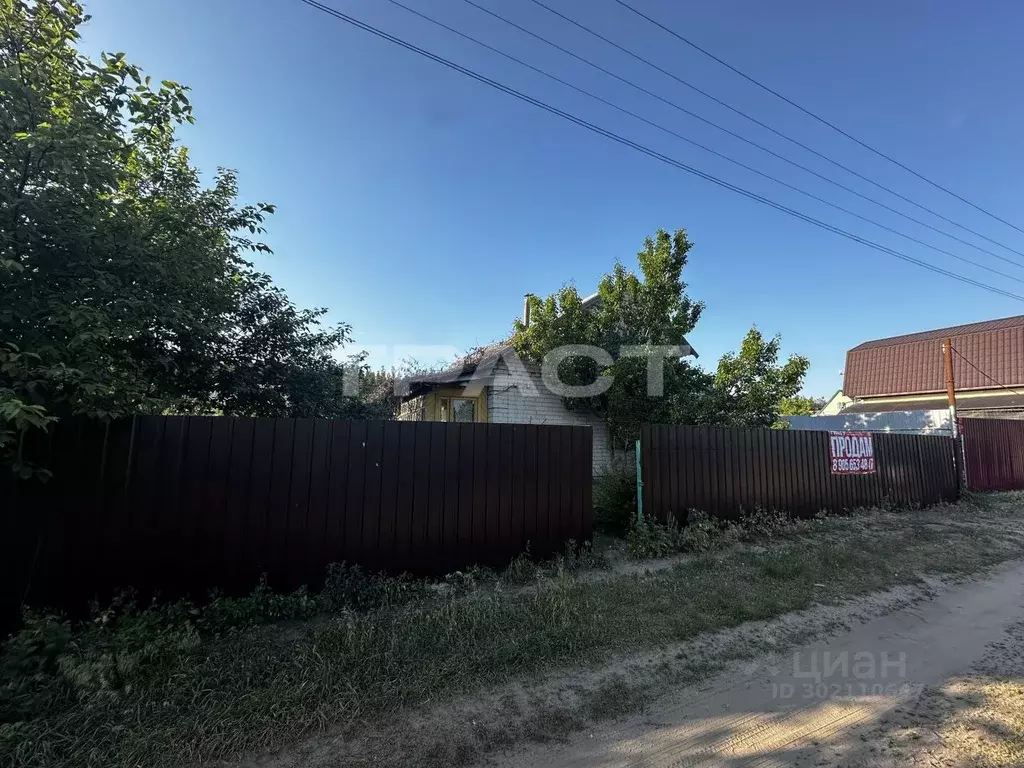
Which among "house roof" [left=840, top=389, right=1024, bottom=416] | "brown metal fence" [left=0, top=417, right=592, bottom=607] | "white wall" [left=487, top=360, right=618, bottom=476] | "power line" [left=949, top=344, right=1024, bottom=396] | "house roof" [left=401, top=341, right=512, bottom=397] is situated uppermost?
"power line" [left=949, top=344, right=1024, bottom=396]

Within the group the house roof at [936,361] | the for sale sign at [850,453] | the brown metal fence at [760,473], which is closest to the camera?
the brown metal fence at [760,473]

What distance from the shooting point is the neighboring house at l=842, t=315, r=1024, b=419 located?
22234mm

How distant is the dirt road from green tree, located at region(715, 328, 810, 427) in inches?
267

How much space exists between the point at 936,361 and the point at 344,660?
31.6 metres

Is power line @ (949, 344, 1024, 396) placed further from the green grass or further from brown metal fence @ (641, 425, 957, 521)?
the green grass

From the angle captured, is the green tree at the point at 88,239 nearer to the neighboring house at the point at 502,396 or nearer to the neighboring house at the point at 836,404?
the neighboring house at the point at 502,396

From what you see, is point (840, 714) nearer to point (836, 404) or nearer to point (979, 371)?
point (979, 371)

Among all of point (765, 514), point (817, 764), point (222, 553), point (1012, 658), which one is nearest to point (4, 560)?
point (222, 553)

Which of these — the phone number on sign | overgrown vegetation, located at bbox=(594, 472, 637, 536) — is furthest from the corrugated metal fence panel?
overgrown vegetation, located at bbox=(594, 472, 637, 536)

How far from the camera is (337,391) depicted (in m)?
7.13

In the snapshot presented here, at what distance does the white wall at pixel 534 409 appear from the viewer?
33.4 ft

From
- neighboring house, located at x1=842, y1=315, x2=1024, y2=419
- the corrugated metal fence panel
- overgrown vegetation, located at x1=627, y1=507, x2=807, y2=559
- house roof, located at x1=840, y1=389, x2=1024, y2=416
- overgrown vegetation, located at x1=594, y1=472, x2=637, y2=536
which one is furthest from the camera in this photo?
neighboring house, located at x1=842, y1=315, x2=1024, y2=419

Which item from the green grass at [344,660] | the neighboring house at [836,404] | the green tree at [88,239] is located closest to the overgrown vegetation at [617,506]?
the green grass at [344,660]

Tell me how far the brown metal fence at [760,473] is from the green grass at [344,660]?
5.08 ft
